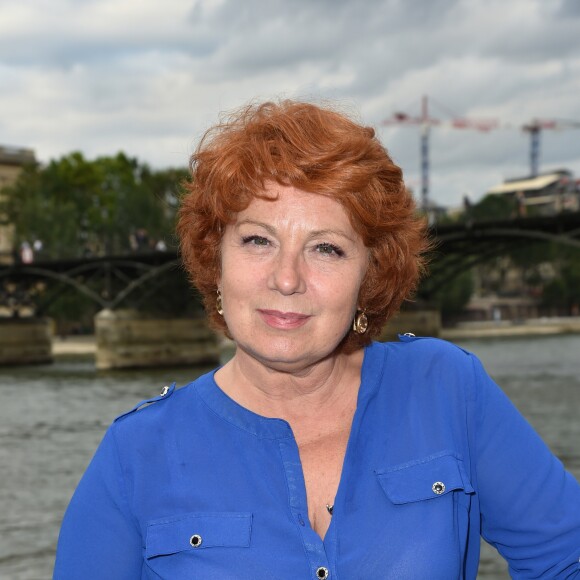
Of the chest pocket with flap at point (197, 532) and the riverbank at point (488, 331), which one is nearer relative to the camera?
the chest pocket with flap at point (197, 532)

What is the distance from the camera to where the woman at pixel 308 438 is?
68.1 inches

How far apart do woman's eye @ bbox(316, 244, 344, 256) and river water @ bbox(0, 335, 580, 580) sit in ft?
26.7

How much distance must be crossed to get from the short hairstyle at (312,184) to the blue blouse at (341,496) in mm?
211

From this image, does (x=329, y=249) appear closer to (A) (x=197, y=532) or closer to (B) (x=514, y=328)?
(A) (x=197, y=532)

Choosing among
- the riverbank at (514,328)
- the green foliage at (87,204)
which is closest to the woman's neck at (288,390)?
the green foliage at (87,204)

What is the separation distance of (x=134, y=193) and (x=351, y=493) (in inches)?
2143

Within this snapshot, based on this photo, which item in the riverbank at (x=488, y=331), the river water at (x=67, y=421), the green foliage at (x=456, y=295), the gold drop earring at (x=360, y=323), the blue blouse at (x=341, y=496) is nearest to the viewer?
the blue blouse at (x=341, y=496)

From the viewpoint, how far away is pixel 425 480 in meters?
1.75

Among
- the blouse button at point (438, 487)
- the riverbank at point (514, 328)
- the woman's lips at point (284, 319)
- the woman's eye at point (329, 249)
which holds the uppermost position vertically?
the woman's eye at point (329, 249)

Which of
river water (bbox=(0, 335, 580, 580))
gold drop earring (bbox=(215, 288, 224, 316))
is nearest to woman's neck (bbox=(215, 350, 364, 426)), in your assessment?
gold drop earring (bbox=(215, 288, 224, 316))

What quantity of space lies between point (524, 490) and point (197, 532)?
1.73 ft

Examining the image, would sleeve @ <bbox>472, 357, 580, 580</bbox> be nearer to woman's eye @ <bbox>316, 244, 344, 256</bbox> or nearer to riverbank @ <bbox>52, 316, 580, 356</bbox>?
woman's eye @ <bbox>316, 244, 344, 256</bbox>

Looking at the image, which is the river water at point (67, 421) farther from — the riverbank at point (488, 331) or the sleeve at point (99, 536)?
the sleeve at point (99, 536)

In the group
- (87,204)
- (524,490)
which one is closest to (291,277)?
(524,490)
